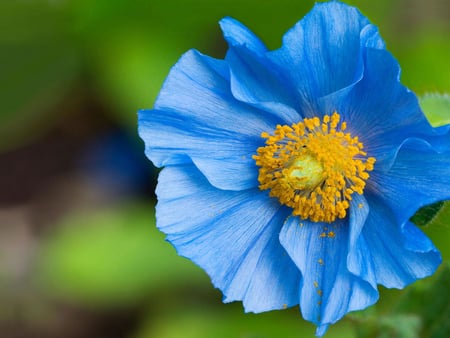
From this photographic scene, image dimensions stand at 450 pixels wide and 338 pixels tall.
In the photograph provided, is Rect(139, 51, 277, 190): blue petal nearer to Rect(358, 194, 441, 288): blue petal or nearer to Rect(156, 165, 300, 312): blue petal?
Rect(156, 165, 300, 312): blue petal

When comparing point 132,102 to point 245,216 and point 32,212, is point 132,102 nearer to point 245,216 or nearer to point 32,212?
point 32,212

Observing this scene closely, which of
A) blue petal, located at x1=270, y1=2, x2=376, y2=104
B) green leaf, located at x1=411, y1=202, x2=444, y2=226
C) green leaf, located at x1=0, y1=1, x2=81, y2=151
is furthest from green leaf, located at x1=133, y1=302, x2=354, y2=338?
blue petal, located at x1=270, y1=2, x2=376, y2=104

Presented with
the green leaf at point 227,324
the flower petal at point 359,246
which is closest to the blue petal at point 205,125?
the flower petal at point 359,246

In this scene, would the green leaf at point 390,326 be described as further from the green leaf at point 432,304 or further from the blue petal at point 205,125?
the blue petal at point 205,125

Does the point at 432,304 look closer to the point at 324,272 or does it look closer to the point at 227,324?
the point at 324,272

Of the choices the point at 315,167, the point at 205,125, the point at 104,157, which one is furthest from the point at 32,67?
the point at 315,167

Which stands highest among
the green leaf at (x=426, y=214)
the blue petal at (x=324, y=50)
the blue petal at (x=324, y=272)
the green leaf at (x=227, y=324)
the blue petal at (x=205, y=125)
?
the blue petal at (x=324, y=50)
